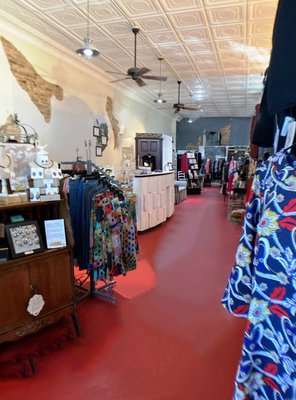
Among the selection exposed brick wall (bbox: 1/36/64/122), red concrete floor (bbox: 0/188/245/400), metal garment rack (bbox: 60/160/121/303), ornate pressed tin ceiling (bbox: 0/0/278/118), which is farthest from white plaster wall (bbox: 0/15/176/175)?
red concrete floor (bbox: 0/188/245/400)

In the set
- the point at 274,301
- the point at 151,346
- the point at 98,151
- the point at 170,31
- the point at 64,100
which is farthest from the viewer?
the point at 98,151

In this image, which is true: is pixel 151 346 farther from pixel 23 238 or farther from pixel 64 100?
pixel 64 100

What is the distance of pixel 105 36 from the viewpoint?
486 centimetres

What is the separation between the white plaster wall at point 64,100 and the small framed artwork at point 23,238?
2.66m

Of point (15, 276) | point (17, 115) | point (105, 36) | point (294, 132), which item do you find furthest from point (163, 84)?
point (294, 132)

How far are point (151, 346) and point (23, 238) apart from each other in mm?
1375

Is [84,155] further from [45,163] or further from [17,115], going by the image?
[45,163]

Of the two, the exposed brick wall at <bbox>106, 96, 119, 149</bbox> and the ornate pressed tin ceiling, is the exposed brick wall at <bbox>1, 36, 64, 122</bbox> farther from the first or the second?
the exposed brick wall at <bbox>106, 96, 119, 149</bbox>

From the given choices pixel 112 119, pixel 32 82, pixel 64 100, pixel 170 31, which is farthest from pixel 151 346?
pixel 112 119

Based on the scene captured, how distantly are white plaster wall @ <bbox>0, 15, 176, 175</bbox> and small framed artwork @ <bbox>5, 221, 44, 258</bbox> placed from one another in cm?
266

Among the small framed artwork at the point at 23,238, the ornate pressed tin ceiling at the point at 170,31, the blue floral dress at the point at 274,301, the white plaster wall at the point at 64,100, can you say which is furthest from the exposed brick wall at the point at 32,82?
the blue floral dress at the point at 274,301

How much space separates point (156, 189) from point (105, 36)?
10.0 feet

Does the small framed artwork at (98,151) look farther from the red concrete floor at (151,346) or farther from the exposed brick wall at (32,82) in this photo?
the red concrete floor at (151,346)

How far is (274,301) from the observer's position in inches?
31.8
